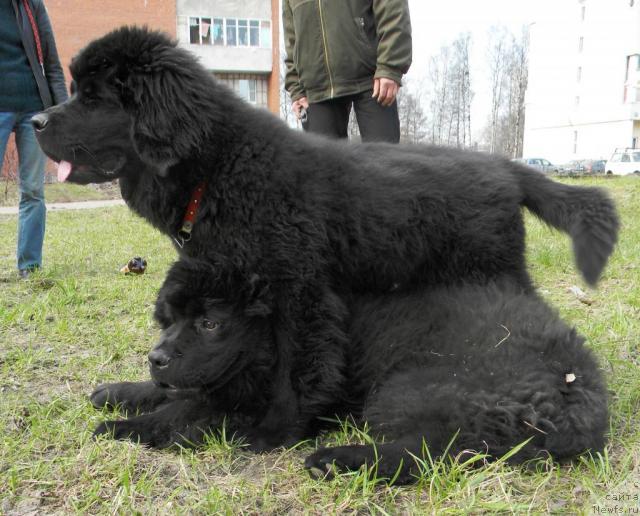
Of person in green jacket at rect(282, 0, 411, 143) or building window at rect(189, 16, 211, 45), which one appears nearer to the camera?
person in green jacket at rect(282, 0, 411, 143)

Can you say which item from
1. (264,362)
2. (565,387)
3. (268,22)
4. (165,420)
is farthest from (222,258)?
(268,22)

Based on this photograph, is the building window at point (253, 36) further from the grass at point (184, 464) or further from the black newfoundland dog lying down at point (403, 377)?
the black newfoundland dog lying down at point (403, 377)

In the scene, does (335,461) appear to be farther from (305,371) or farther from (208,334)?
(208,334)

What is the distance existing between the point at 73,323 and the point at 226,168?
1668 mm

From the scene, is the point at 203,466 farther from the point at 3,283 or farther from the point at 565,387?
the point at 3,283

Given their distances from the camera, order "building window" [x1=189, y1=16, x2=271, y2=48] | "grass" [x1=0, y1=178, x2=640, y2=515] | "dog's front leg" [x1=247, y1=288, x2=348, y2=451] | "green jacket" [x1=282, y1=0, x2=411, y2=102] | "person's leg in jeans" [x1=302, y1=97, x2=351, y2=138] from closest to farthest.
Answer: "grass" [x1=0, y1=178, x2=640, y2=515] < "dog's front leg" [x1=247, y1=288, x2=348, y2=451] < "green jacket" [x1=282, y1=0, x2=411, y2=102] < "person's leg in jeans" [x1=302, y1=97, x2=351, y2=138] < "building window" [x1=189, y1=16, x2=271, y2=48]

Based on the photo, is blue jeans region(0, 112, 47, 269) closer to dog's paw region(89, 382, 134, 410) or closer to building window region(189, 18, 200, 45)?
dog's paw region(89, 382, 134, 410)

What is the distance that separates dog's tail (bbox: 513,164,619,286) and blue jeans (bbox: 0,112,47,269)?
3876mm

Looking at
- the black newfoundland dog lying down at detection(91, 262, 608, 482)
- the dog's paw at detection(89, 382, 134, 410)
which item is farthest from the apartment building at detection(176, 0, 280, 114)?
the black newfoundland dog lying down at detection(91, 262, 608, 482)

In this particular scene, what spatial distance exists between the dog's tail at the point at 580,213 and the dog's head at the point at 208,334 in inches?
53.5

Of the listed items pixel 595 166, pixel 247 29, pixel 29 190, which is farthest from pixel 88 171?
pixel 595 166

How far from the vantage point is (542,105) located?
43.8 m

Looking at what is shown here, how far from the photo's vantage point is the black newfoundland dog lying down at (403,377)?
1.77 metres

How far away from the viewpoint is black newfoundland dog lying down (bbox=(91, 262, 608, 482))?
1.77 meters
